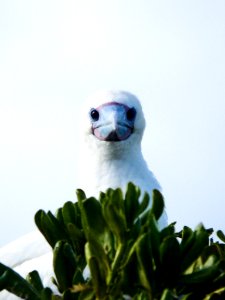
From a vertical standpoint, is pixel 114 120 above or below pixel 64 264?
above

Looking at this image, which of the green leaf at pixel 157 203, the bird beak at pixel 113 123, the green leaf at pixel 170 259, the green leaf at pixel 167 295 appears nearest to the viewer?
the green leaf at pixel 167 295

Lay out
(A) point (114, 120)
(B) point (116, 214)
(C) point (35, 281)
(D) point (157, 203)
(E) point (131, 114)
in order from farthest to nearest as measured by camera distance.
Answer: (E) point (131, 114)
(A) point (114, 120)
(C) point (35, 281)
(D) point (157, 203)
(B) point (116, 214)

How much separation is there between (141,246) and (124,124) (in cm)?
435

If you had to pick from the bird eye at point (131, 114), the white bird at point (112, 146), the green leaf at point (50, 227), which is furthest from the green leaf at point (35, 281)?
the bird eye at point (131, 114)

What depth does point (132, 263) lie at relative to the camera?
3613 mm

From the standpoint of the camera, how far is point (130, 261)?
360cm

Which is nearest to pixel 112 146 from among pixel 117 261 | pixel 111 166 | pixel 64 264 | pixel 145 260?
pixel 111 166

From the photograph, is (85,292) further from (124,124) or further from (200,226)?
(124,124)

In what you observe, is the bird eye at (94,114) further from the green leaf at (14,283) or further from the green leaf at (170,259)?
the green leaf at (170,259)

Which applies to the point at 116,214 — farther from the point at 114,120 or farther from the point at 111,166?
the point at 111,166

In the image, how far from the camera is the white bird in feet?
25.3

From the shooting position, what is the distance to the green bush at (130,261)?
11.7 ft

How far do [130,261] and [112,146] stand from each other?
4364 mm

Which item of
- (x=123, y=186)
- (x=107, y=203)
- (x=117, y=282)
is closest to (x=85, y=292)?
(x=117, y=282)
